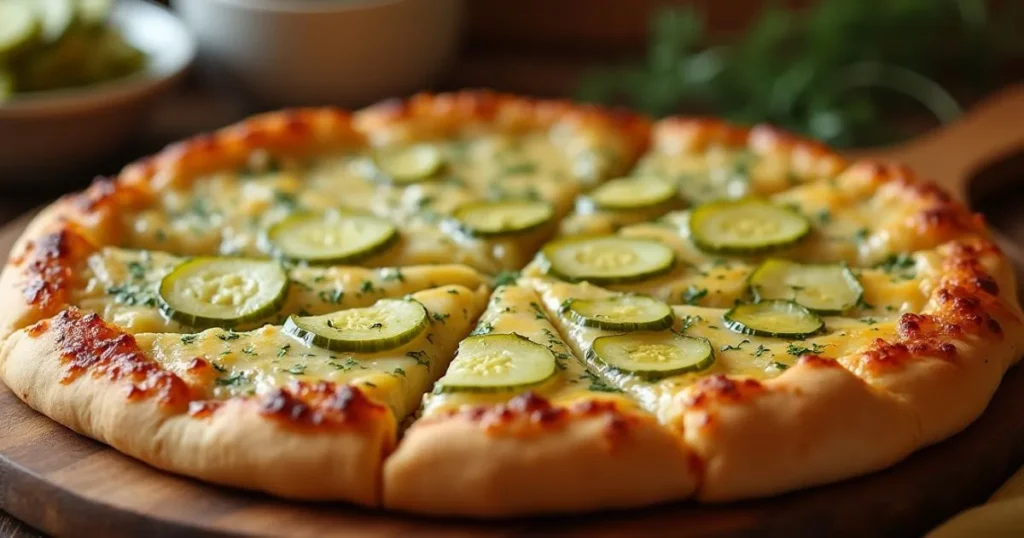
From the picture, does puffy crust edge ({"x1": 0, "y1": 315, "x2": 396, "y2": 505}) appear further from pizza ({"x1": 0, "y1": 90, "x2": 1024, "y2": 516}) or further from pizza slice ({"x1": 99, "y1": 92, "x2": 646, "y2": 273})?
pizza slice ({"x1": 99, "y1": 92, "x2": 646, "y2": 273})

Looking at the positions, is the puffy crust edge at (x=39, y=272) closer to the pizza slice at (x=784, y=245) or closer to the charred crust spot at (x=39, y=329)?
the charred crust spot at (x=39, y=329)

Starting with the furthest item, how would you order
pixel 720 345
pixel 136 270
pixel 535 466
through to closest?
1. pixel 136 270
2. pixel 720 345
3. pixel 535 466

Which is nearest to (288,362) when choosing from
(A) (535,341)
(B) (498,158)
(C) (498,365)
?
(C) (498,365)

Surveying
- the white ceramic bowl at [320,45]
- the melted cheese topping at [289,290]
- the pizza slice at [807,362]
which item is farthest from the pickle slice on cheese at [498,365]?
the white ceramic bowl at [320,45]

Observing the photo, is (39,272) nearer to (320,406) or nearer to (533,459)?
(320,406)

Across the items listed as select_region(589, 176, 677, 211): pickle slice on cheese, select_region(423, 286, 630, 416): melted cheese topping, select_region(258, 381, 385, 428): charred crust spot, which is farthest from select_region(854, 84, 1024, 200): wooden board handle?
select_region(258, 381, 385, 428): charred crust spot

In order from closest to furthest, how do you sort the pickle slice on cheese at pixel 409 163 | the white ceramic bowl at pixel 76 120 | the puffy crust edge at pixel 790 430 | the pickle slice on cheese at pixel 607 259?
the puffy crust edge at pixel 790 430, the pickle slice on cheese at pixel 607 259, the pickle slice on cheese at pixel 409 163, the white ceramic bowl at pixel 76 120
